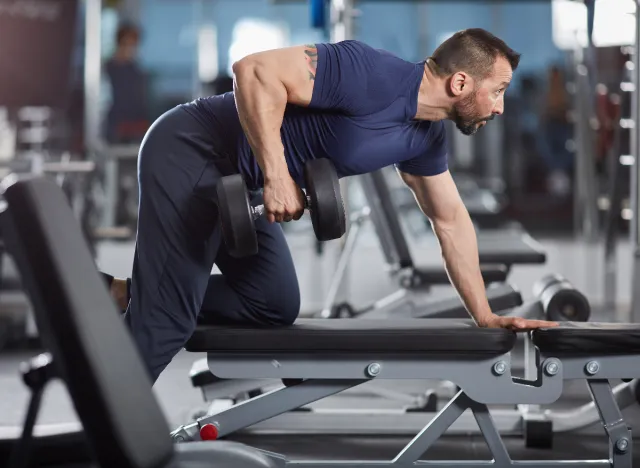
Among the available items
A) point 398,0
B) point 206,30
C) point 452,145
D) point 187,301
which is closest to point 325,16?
point 187,301

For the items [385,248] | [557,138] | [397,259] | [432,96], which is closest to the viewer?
[432,96]

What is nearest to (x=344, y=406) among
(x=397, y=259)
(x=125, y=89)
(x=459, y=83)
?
(x=397, y=259)

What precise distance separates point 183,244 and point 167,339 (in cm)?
20

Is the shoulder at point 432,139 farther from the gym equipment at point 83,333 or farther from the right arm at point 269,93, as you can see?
the gym equipment at point 83,333

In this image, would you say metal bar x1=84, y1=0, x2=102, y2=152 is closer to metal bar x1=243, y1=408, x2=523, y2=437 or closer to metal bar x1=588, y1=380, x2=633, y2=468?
metal bar x1=243, y1=408, x2=523, y2=437

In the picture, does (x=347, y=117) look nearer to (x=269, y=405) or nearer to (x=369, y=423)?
(x=269, y=405)

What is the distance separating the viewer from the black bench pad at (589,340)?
73.9 inches

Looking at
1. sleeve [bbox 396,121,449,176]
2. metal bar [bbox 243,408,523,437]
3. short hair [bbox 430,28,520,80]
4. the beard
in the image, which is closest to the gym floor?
metal bar [bbox 243,408,523,437]

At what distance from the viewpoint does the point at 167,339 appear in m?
1.87

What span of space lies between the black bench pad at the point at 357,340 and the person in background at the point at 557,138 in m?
7.77

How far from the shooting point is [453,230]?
2162 mm

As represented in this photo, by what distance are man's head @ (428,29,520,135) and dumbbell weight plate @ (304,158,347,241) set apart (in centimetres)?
37

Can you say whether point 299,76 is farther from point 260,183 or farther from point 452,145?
point 452,145

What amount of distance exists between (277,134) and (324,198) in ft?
0.58
